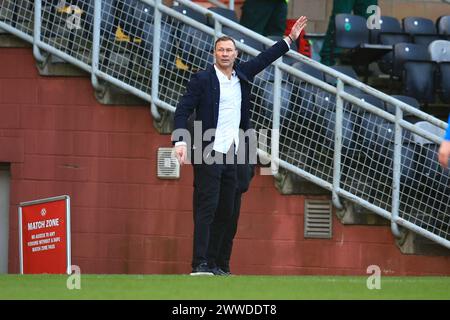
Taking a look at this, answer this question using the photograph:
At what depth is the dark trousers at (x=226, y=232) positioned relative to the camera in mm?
10922

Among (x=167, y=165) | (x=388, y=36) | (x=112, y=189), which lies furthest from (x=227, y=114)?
(x=388, y=36)

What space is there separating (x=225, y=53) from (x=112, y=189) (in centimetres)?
377

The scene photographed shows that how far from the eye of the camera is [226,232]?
1100 centimetres

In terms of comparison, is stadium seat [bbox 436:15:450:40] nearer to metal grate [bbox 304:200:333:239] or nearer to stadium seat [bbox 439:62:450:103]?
stadium seat [bbox 439:62:450:103]

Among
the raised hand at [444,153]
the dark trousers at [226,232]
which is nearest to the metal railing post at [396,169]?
the dark trousers at [226,232]

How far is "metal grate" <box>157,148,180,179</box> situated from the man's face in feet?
10.9

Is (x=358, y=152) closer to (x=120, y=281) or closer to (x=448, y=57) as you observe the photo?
(x=448, y=57)

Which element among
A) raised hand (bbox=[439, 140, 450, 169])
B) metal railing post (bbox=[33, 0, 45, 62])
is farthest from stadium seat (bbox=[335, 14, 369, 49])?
raised hand (bbox=[439, 140, 450, 169])

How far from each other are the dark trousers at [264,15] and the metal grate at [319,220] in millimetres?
2664

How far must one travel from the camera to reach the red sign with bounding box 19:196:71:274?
1281cm

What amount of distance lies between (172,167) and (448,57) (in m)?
4.00

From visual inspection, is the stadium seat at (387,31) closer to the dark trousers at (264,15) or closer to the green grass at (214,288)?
the dark trousers at (264,15)

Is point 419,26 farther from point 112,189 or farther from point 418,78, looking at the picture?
point 112,189

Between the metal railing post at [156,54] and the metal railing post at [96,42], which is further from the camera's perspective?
the metal railing post at [96,42]
